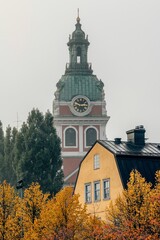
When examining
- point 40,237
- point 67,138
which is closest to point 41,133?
point 67,138

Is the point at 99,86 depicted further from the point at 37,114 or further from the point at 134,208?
the point at 134,208

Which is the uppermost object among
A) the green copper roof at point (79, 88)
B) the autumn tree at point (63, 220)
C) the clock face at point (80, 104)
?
the green copper roof at point (79, 88)

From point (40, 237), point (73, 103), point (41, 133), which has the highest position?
point (73, 103)

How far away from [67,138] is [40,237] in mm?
94967

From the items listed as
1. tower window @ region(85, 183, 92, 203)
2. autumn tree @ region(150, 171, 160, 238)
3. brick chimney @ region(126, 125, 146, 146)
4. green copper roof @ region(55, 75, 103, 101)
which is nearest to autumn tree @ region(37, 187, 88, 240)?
autumn tree @ region(150, 171, 160, 238)

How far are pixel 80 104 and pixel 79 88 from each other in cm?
336

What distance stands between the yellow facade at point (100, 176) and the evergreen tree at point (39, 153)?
28574mm

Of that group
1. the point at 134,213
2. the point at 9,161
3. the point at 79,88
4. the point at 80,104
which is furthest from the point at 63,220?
the point at 79,88

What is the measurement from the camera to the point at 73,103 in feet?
543

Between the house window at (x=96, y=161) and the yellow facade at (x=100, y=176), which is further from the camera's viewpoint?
the house window at (x=96, y=161)

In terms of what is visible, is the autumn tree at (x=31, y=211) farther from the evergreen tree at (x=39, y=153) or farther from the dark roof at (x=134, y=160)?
the evergreen tree at (x=39, y=153)

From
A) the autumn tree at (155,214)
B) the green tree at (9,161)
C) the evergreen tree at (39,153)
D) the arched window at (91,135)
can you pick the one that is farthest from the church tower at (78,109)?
the autumn tree at (155,214)

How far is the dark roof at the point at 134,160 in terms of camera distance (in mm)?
77875

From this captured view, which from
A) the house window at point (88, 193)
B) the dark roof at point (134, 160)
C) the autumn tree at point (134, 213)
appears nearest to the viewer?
the autumn tree at point (134, 213)
